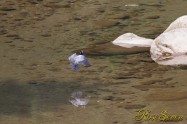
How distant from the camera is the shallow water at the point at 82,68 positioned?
418cm

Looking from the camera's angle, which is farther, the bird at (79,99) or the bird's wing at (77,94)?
the bird's wing at (77,94)

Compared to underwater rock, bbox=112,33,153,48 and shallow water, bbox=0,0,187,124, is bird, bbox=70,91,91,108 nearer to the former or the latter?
shallow water, bbox=0,0,187,124

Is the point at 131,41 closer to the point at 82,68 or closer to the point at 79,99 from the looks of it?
the point at 82,68

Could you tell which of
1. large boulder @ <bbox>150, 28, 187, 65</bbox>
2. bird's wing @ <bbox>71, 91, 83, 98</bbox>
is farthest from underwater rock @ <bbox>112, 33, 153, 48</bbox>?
bird's wing @ <bbox>71, 91, 83, 98</bbox>

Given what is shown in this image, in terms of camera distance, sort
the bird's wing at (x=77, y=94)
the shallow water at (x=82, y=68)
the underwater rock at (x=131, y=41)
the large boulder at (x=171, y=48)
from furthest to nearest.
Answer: the underwater rock at (x=131, y=41) → the large boulder at (x=171, y=48) → the bird's wing at (x=77, y=94) → the shallow water at (x=82, y=68)

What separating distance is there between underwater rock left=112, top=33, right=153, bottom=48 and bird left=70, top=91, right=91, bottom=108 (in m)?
1.43

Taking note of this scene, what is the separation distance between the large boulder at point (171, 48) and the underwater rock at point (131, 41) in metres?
0.30

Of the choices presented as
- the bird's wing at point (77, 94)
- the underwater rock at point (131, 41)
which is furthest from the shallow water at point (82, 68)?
the underwater rock at point (131, 41)

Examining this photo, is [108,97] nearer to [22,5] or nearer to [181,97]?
[181,97]

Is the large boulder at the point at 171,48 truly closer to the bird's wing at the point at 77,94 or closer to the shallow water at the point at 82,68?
the shallow water at the point at 82,68

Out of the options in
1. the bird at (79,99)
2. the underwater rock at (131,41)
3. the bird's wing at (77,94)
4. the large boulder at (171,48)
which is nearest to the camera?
the bird at (79,99)

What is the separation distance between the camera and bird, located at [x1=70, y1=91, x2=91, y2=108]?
434 centimetres

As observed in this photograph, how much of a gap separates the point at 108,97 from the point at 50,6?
355 cm

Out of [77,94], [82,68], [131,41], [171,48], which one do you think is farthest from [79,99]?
[131,41]
